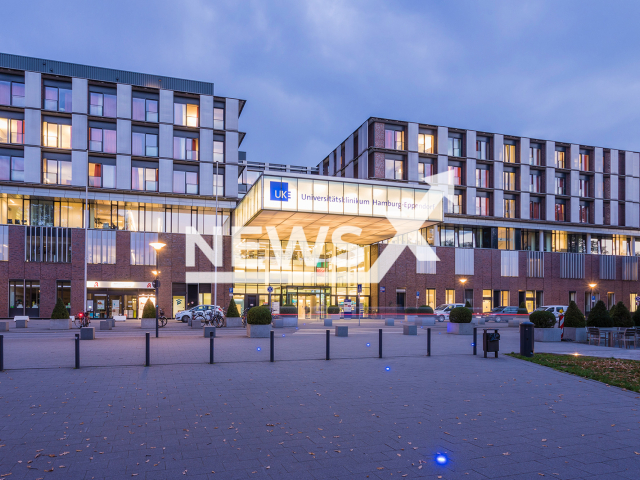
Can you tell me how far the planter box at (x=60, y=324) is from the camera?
28.4 m

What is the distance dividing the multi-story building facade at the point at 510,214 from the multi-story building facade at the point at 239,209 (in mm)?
197

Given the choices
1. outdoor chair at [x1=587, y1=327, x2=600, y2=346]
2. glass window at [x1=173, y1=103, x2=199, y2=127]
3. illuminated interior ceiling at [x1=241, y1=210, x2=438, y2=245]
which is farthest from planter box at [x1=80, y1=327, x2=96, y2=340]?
glass window at [x1=173, y1=103, x2=199, y2=127]

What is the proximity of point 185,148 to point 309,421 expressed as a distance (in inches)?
1624

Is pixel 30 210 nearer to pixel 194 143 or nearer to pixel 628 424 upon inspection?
pixel 194 143

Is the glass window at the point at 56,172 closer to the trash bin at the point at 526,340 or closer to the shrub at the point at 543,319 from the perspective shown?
the shrub at the point at 543,319

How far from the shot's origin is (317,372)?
12000 mm

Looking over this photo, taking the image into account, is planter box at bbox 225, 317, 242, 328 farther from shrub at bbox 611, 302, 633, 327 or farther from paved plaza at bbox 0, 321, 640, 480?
shrub at bbox 611, 302, 633, 327

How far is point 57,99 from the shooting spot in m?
41.2

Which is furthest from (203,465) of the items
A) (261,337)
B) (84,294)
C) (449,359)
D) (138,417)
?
(84,294)

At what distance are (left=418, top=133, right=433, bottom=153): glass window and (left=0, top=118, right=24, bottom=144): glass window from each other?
39.9m

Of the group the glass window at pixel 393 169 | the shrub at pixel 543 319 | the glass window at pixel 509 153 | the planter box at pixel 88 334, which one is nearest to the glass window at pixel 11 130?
the planter box at pixel 88 334

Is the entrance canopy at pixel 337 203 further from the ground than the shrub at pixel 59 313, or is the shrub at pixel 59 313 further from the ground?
the entrance canopy at pixel 337 203

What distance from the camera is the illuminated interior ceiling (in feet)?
112

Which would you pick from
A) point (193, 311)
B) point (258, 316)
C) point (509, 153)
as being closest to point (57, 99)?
point (193, 311)
